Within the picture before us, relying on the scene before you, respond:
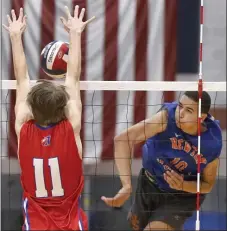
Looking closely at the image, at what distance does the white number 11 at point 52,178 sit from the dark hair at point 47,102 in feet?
0.56

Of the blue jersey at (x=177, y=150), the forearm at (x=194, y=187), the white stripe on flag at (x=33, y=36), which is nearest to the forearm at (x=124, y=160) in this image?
the blue jersey at (x=177, y=150)

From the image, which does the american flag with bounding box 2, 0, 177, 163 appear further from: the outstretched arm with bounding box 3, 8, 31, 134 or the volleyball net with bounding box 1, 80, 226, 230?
the outstretched arm with bounding box 3, 8, 31, 134

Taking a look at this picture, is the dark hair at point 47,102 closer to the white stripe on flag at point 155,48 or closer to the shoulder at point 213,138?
the shoulder at point 213,138

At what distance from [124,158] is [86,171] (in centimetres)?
70

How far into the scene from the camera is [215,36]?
4016 mm

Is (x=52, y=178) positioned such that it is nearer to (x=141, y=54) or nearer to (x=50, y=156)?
(x=50, y=156)

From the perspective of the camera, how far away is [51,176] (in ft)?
8.75

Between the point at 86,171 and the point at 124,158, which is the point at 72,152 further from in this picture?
the point at 86,171

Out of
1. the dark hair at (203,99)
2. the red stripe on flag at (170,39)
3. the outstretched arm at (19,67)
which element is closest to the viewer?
the outstretched arm at (19,67)

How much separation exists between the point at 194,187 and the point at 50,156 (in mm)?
1057

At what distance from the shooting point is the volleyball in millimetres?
2971

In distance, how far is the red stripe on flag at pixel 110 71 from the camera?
11.8 ft

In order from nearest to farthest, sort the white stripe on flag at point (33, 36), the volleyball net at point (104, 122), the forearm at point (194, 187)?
the forearm at point (194, 187), the white stripe on flag at point (33, 36), the volleyball net at point (104, 122)

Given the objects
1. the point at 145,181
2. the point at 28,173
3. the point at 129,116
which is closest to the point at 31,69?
the point at 129,116
